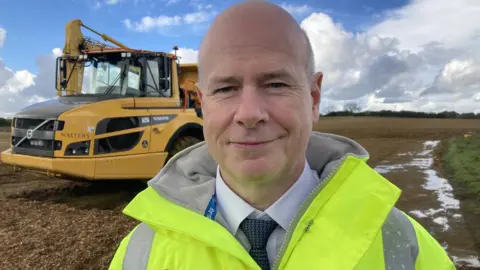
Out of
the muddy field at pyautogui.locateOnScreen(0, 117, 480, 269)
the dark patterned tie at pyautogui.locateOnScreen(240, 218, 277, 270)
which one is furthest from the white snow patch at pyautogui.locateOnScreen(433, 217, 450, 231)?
the dark patterned tie at pyautogui.locateOnScreen(240, 218, 277, 270)

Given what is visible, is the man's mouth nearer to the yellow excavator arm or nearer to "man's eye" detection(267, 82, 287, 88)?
"man's eye" detection(267, 82, 287, 88)

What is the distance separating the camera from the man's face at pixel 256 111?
1.42 m

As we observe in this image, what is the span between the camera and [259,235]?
146 centimetres

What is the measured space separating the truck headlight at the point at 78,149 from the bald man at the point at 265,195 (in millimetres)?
6394

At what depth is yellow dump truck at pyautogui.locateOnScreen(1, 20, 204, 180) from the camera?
7.56m

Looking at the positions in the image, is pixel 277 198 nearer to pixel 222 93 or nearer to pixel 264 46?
pixel 222 93

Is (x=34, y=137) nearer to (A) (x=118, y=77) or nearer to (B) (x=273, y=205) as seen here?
(A) (x=118, y=77)

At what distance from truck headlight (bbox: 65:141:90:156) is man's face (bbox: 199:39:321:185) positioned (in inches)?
258

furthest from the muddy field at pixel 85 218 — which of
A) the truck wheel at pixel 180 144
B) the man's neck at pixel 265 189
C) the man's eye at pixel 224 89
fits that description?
the man's eye at pixel 224 89

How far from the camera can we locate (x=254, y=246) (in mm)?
1439

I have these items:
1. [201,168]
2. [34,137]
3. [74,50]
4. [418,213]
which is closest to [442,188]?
A: [418,213]

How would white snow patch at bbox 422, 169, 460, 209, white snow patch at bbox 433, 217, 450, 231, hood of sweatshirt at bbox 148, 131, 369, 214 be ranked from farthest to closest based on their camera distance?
white snow patch at bbox 422, 169, 460, 209 → white snow patch at bbox 433, 217, 450, 231 → hood of sweatshirt at bbox 148, 131, 369, 214

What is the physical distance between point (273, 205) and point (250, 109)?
339 millimetres

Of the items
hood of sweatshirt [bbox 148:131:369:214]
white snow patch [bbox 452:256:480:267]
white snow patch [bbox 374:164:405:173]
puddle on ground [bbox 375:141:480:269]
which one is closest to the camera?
hood of sweatshirt [bbox 148:131:369:214]
